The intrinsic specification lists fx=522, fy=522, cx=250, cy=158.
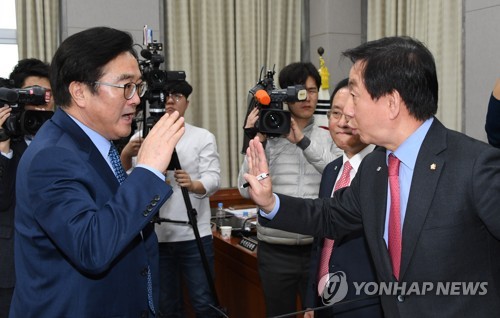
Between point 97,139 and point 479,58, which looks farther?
point 479,58

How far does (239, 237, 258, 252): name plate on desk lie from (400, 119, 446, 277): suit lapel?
6.24 ft

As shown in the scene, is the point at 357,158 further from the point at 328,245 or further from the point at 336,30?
the point at 336,30

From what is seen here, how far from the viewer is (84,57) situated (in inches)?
55.2

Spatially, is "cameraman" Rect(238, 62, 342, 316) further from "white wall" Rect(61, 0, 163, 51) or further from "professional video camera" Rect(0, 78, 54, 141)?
"white wall" Rect(61, 0, 163, 51)

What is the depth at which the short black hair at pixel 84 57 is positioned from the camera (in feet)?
4.59

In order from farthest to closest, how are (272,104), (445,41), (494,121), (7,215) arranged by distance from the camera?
(445,41) < (272,104) < (7,215) < (494,121)

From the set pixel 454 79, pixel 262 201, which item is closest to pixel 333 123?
pixel 262 201

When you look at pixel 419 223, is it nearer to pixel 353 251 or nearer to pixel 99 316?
pixel 353 251

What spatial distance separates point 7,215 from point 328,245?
138 cm

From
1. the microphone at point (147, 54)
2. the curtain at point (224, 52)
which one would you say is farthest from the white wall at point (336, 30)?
the microphone at point (147, 54)

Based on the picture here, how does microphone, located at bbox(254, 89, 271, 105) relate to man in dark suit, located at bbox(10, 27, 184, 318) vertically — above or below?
above

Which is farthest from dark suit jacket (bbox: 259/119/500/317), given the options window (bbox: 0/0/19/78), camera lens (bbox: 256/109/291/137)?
window (bbox: 0/0/19/78)

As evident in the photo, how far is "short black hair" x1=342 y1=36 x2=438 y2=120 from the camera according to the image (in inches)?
51.9

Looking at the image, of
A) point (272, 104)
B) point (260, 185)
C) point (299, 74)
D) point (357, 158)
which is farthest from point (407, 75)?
point (299, 74)
